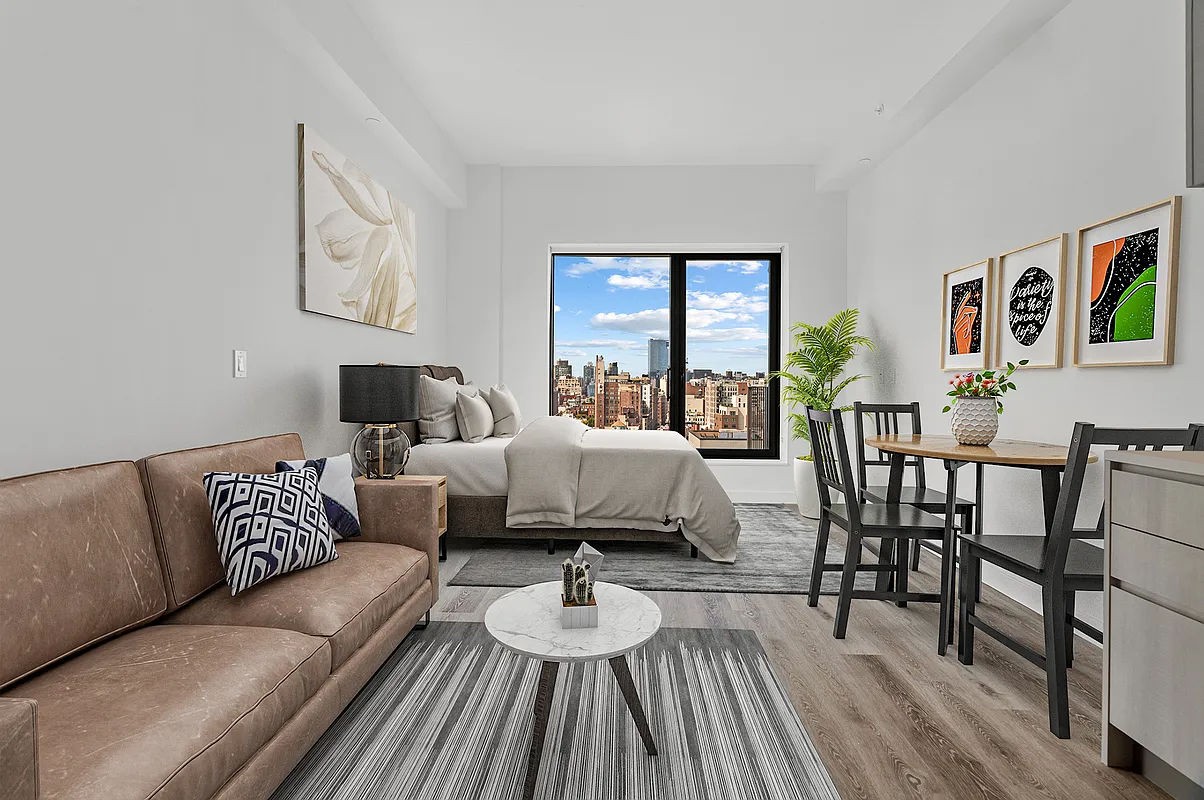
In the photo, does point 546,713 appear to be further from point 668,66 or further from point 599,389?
point 599,389

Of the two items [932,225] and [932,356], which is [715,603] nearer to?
[932,356]

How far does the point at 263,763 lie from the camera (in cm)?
140

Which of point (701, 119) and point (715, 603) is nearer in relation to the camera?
point (715, 603)

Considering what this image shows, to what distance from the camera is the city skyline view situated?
595cm

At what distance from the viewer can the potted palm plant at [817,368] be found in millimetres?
4996

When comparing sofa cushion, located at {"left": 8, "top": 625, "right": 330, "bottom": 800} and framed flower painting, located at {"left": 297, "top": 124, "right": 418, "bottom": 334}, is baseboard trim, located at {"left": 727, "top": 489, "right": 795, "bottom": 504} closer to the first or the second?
framed flower painting, located at {"left": 297, "top": 124, "right": 418, "bottom": 334}

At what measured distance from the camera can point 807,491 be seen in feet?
16.6

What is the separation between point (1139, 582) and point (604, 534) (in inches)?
102

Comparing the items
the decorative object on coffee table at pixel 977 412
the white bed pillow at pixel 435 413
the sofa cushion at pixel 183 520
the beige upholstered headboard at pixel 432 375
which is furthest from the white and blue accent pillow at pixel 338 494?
the decorative object on coffee table at pixel 977 412

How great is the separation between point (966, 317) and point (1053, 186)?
87 centimetres

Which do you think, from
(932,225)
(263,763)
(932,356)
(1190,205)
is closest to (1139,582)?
(1190,205)

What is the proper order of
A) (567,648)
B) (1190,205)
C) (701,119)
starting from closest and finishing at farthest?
(567,648) < (1190,205) < (701,119)

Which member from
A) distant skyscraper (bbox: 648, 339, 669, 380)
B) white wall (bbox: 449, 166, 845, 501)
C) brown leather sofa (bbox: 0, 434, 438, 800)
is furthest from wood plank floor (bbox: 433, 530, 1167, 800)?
distant skyscraper (bbox: 648, 339, 669, 380)

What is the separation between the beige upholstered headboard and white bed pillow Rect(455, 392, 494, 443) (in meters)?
0.29
